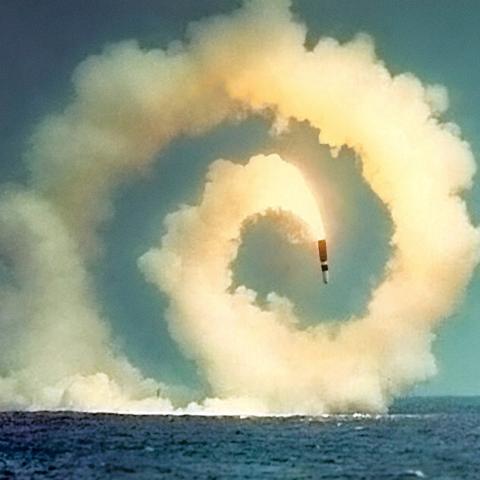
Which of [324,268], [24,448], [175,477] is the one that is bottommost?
[175,477]

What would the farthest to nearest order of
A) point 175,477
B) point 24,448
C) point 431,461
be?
point 24,448 → point 431,461 → point 175,477

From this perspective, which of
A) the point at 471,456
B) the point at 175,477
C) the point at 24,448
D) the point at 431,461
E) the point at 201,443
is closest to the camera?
the point at 175,477

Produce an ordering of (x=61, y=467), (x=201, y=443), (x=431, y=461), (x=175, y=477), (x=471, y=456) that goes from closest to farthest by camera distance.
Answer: (x=175, y=477), (x=61, y=467), (x=431, y=461), (x=471, y=456), (x=201, y=443)

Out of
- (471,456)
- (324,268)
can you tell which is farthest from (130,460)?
(471,456)

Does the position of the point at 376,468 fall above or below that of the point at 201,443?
below

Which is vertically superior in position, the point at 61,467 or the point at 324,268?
the point at 324,268

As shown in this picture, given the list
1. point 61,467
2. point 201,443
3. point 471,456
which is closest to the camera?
point 61,467

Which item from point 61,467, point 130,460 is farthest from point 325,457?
point 61,467

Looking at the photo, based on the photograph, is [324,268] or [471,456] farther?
[471,456]

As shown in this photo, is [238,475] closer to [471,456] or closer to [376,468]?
[376,468]

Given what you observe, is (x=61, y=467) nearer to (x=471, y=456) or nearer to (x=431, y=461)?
(x=431, y=461)
